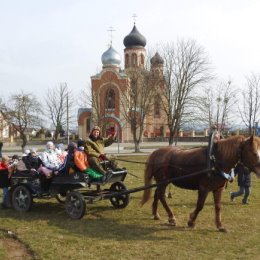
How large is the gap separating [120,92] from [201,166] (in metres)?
41.0

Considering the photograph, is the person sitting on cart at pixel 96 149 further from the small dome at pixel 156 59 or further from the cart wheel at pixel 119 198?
the small dome at pixel 156 59

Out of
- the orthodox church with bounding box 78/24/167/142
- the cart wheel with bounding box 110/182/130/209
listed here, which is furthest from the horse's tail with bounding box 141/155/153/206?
the orthodox church with bounding box 78/24/167/142

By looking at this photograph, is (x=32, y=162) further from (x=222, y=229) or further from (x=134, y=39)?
(x=134, y=39)

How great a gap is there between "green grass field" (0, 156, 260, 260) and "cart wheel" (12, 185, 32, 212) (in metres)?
0.16

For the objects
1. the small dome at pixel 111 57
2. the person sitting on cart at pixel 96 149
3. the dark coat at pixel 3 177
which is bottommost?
the dark coat at pixel 3 177

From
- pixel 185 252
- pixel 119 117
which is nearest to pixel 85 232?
pixel 185 252

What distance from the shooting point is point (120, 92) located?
48469 mm

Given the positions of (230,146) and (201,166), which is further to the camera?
(201,166)

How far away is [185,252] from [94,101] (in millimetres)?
37159

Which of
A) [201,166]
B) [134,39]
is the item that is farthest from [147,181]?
[134,39]

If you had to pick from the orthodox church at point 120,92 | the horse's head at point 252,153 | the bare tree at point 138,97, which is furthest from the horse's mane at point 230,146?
the bare tree at point 138,97

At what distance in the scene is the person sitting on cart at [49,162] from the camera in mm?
9227

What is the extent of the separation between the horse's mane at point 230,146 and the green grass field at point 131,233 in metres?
1.39

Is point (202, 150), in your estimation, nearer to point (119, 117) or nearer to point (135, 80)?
point (135, 80)
